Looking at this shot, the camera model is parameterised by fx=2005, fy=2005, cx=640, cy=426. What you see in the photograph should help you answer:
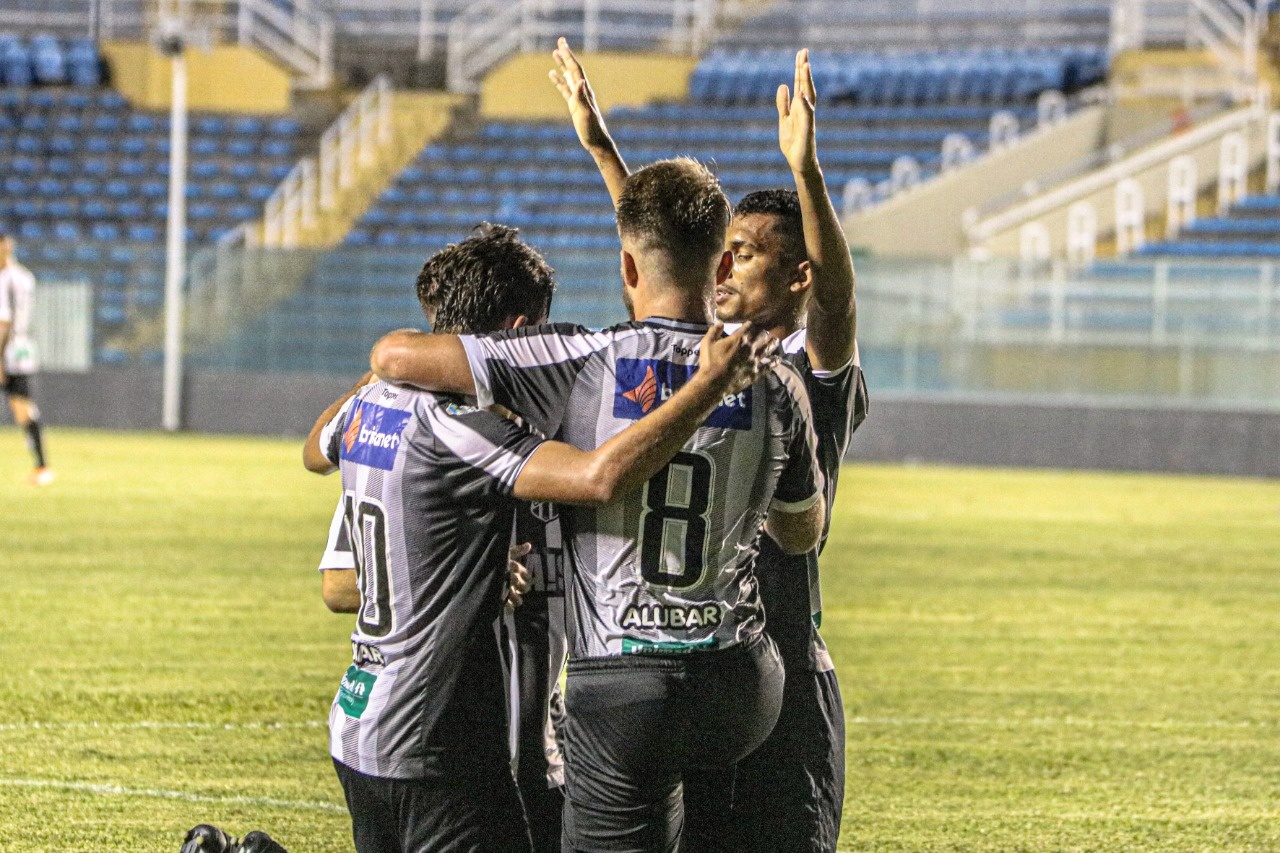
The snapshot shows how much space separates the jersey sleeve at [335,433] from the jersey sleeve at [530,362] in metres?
0.42

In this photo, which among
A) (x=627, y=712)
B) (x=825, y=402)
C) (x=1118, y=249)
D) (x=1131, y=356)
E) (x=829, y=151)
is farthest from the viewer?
(x=829, y=151)

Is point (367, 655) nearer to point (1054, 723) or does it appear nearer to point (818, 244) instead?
point (818, 244)

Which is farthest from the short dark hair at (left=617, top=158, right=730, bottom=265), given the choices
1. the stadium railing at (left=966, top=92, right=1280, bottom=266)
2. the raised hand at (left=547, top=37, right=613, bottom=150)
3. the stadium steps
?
the stadium steps

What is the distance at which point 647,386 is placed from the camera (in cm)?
366

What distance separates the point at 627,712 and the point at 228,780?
11.2ft

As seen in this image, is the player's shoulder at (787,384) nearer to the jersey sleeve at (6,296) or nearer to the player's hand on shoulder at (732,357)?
the player's hand on shoulder at (732,357)

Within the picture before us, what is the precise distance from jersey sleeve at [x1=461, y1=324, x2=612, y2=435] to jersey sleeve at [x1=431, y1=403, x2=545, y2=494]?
45 millimetres

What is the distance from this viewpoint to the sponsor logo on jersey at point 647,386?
3662 mm

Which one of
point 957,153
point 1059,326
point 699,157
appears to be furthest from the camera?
point 957,153

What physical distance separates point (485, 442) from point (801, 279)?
900 mm

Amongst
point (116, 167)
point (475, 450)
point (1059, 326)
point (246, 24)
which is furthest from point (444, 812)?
point (246, 24)

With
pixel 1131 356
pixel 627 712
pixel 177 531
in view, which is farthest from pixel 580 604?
pixel 1131 356

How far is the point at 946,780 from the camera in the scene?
22.9 feet

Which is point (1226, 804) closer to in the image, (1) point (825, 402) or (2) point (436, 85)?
(1) point (825, 402)
